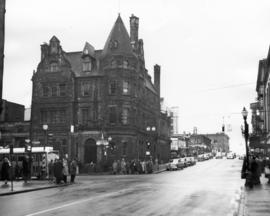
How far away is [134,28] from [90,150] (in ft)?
69.1

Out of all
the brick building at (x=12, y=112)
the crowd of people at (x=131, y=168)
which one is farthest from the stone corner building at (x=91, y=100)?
the brick building at (x=12, y=112)

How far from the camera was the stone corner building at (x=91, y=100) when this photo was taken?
6322cm

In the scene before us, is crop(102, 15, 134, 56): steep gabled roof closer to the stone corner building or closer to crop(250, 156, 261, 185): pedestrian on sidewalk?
the stone corner building

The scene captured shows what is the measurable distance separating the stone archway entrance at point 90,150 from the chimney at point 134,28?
17.4 metres

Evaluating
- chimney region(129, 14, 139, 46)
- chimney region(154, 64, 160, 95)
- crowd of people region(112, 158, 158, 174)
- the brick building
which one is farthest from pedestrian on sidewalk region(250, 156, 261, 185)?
chimney region(154, 64, 160, 95)

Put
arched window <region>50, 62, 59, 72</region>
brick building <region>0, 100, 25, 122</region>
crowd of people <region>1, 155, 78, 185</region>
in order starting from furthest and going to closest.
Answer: brick building <region>0, 100, 25, 122</region>
arched window <region>50, 62, 59, 72</region>
crowd of people <region>1, 155, 78, 185</region>

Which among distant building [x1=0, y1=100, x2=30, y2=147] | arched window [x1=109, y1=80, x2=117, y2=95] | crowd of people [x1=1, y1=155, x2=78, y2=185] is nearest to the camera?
crowd of people [x1=1, y1=155, x2=78, y2=185]

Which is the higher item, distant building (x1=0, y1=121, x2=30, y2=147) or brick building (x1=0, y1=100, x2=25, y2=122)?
brick building (x1=0, y1=100, x2=25, y2=122)

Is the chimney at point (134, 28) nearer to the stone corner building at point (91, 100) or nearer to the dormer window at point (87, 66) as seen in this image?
the stone corner building at point (91, 100)

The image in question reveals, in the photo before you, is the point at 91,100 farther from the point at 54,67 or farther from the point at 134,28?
the point at 134,28

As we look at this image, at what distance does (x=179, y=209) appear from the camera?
627 inches

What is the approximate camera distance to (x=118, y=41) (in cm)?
6594

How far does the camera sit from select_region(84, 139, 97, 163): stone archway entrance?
206ft

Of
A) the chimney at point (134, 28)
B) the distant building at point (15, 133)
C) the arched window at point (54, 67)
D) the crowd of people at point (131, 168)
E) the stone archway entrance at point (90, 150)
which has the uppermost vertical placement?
the chimney at point (134, 28)
